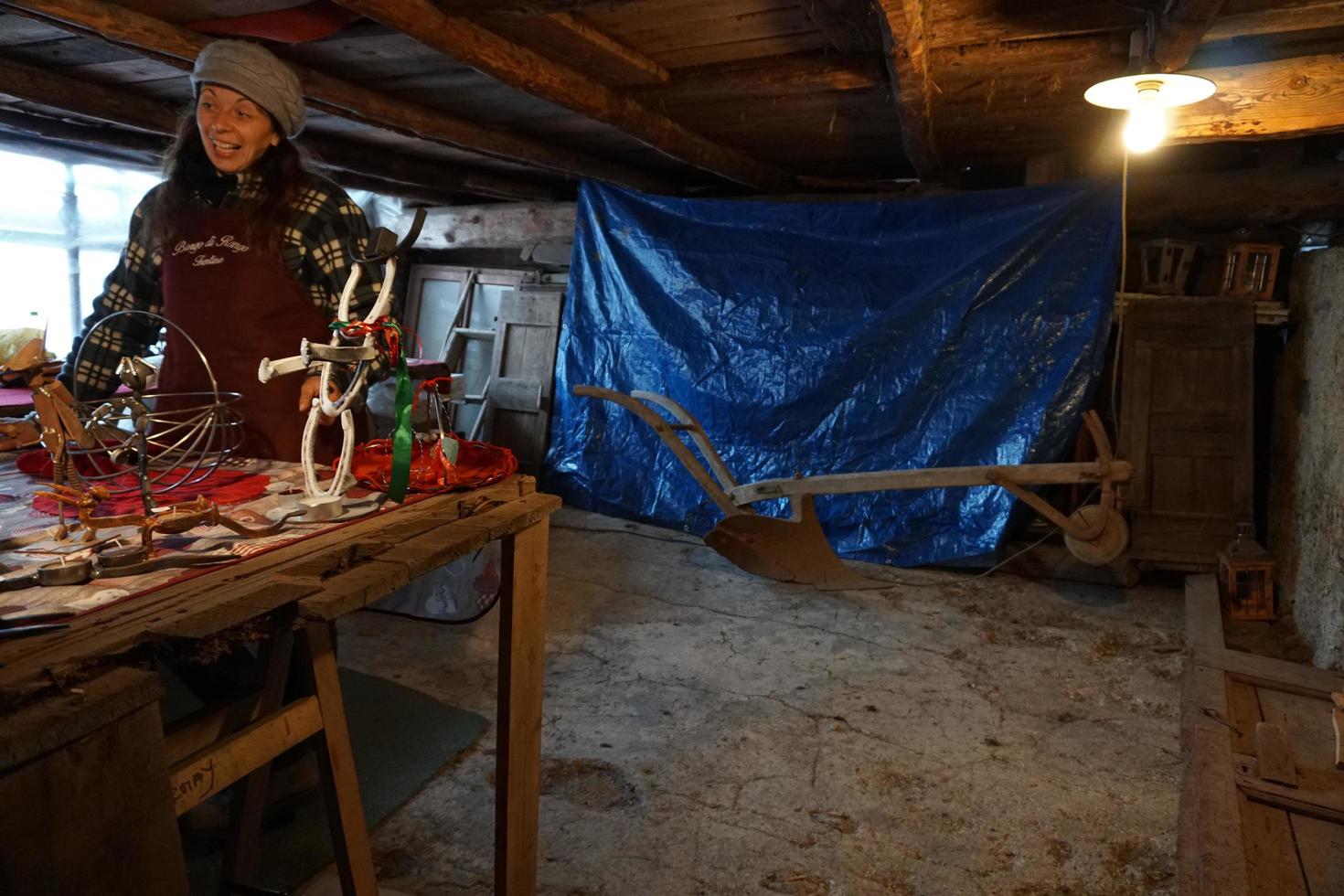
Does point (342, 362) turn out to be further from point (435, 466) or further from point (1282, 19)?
point (1282, 19)

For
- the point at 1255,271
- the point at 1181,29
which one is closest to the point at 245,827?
the point at 1181,29

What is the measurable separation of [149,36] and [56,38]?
72cm

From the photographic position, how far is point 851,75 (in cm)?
309

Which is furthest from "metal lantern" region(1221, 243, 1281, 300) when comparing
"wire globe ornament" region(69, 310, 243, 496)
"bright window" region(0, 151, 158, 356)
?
"bright window" region(0, 151, 158, 356)

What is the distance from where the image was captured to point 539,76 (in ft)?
10.1

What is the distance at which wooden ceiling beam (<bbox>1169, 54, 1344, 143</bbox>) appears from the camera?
9.72 ft

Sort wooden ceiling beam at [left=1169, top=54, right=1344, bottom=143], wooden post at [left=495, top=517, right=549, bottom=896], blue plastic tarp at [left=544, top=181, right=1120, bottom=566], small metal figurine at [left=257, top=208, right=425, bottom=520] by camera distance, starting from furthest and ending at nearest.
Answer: blue plastic tarp at [left=544, top=181, right=1120, bottom=566], wooden ceiling beam at [left=1169, top=54, right=1344, bottom=143], wooden post at [left=495, top=517, right=549, bottom=896], small metal figurine at [left=257, top=208, right=425, bottom=520]

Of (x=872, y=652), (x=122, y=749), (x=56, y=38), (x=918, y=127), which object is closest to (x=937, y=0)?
(x=918, y=127)

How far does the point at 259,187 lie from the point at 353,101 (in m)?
1.78

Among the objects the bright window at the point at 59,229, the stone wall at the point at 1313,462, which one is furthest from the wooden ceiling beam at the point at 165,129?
the stone wall at the point at 1313,462

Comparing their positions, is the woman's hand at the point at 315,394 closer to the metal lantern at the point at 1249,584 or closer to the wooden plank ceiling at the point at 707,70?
the wooden plank ceiling at the point at 707,70

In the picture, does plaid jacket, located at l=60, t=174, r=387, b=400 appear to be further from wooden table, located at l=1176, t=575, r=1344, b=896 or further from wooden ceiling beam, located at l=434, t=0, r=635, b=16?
wooden table, located at l=1176, t=575, r=1344, b=896

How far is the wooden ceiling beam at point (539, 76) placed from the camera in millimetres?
2484

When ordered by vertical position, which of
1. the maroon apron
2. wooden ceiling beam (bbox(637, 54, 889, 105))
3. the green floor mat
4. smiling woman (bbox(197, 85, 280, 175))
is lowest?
the green floor mat
